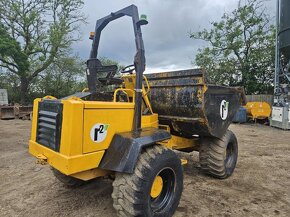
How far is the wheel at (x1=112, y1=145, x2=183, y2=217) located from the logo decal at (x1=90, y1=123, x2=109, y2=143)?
0.45m

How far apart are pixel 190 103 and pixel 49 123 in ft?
6.82

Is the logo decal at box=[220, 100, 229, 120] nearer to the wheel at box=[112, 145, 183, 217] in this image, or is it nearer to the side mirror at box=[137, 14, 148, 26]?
the wheel at box=[112, 145, 183, 217]

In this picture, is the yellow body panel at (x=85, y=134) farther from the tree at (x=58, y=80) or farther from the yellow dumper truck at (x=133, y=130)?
the tree at (x=58, y=80)

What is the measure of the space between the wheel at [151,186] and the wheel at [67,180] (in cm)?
130

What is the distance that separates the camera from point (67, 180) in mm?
3855

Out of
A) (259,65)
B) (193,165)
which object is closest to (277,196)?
(193,165)

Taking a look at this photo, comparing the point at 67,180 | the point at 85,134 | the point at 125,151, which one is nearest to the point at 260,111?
the point at 67,180

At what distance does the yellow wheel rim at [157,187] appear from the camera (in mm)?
3096

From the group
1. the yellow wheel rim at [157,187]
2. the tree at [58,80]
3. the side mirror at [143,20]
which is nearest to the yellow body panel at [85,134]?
the yellow wheel rim at [157,187]

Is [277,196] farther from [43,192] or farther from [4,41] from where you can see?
[4,41]

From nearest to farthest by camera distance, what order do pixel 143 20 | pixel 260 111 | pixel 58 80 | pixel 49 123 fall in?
pixel 49 123
pixel 143 20
pixel 260 111
pixel 58 80

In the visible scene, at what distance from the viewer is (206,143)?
467 cm

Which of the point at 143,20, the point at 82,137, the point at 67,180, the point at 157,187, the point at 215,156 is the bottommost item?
the point at 67,180

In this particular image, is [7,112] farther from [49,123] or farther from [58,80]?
[49,123]
